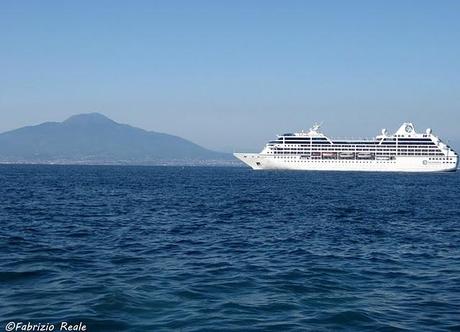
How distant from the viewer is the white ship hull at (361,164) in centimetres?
12631

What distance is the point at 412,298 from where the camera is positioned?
1175cm

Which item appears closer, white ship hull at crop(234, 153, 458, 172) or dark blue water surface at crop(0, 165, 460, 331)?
dark blue water surface at crop(0, 165, 460, 331)

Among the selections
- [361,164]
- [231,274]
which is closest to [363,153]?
[361,164]

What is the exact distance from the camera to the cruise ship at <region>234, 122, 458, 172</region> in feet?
413

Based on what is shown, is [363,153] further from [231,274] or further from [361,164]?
[231,274]

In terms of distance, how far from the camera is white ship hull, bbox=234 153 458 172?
126m

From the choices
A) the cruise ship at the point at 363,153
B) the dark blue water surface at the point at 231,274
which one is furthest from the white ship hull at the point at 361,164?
the dark blue water surface at the point at 231,274

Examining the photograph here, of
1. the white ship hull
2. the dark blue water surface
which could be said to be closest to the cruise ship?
the white ship hull

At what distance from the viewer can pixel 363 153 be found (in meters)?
127

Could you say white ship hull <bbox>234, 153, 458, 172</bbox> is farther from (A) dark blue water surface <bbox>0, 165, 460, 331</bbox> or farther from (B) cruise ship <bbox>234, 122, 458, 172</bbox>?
(A) dark blue water surface <bbox>0, 165, 460, 331</bbox>

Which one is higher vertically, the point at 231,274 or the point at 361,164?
the point at 361,164

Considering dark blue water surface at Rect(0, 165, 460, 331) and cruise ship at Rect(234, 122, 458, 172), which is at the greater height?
cruise ship at Rect(234, 122, 458, 172)

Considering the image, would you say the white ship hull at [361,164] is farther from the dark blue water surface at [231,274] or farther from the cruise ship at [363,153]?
the dark blue water surface at [231,274]

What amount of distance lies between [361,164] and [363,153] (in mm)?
2669
